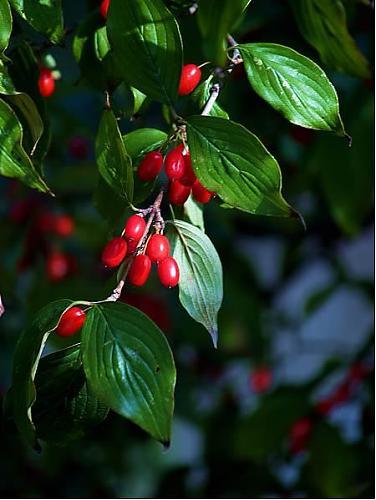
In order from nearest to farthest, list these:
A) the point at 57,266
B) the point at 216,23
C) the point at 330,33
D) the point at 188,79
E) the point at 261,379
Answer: the point at 216,23 → the point at 188,79 → the point at 330,33 → the point at 57,266 → the point at 261,379

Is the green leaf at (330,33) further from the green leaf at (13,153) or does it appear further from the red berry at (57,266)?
the red berry at (57,266)

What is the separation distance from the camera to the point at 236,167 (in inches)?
25.6

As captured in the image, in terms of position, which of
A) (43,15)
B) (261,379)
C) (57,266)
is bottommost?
(261,379)

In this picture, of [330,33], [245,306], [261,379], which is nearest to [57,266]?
[245,306]

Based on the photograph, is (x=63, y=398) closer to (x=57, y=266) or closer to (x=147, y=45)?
(x=147, y=45)

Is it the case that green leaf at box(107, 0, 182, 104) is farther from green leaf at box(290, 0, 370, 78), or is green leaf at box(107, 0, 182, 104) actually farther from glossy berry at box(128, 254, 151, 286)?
green leaf at box(290, 0, 370, 78)

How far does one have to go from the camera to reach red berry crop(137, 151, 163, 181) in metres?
0.69

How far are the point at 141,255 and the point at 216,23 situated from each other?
0.68ft

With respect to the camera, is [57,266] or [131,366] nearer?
[131,366]

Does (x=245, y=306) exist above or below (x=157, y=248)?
below

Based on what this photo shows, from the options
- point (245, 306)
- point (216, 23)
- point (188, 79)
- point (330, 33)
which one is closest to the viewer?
point (216, 23)

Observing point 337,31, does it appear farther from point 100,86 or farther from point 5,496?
point 5,496

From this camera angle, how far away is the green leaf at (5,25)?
635 millimetres

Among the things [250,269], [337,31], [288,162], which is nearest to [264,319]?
[250,269]
